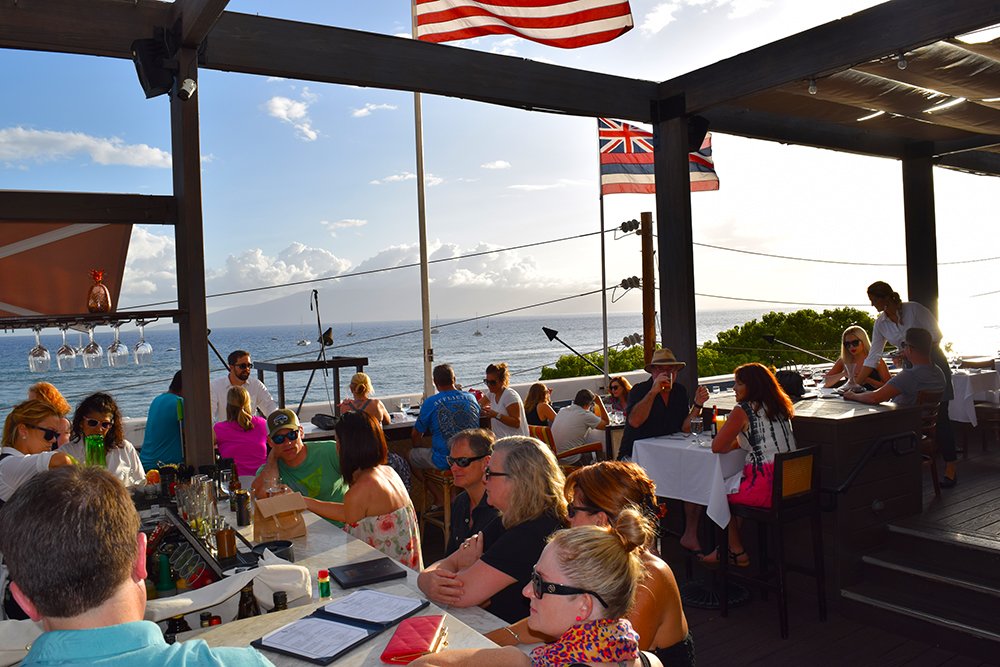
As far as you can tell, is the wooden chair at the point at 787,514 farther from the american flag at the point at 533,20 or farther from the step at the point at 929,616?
the american flag at the point at 533,20

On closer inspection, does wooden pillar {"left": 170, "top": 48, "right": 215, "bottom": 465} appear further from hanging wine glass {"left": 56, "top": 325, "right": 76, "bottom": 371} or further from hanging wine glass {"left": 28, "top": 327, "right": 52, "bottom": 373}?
hanging wine glass {"left": 28, "top": 327, "right": 52, "bottom": 373}

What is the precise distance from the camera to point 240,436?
489 cm

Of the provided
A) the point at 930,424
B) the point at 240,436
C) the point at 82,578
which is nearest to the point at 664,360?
the point at 930,424

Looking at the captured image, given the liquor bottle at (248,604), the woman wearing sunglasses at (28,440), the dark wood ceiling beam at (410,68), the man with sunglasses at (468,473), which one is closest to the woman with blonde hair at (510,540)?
the man with sunglasses at (468,473)

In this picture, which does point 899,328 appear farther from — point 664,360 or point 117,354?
point 117,354

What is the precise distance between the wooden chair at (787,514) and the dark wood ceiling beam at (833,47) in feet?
7.34

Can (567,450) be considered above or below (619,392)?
below

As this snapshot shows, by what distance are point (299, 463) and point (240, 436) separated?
3.93 feet

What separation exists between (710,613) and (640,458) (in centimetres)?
104

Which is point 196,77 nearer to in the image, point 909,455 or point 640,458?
point 640,458

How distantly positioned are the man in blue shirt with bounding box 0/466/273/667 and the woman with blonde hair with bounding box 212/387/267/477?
3.70 m

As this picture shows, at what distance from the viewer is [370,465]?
336cm

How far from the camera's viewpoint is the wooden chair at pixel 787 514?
13.0 feet

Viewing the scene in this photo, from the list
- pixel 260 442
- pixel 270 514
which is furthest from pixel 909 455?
pixel 260 442
